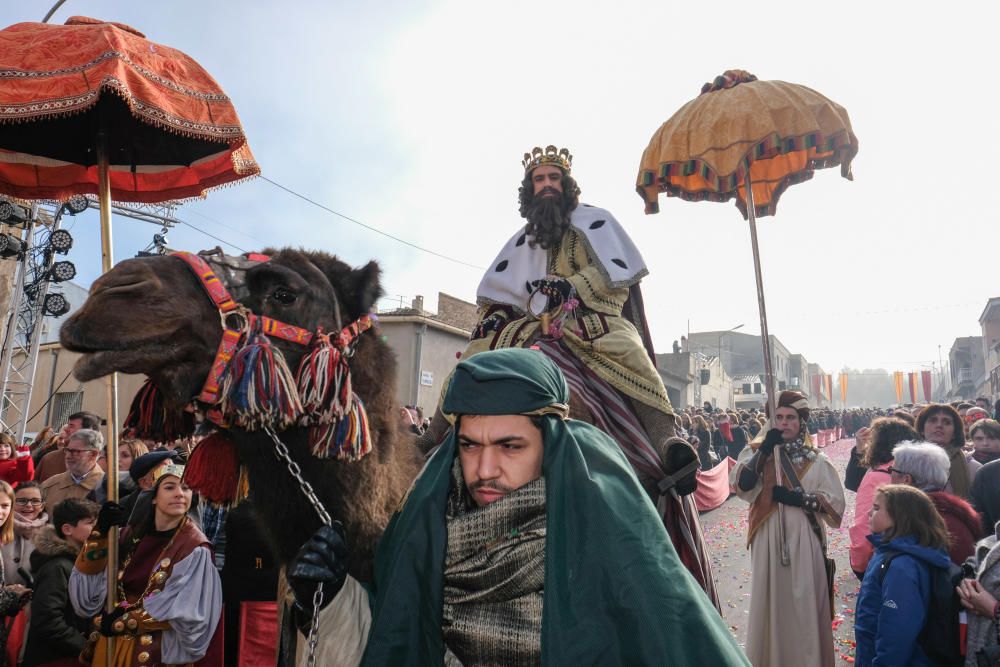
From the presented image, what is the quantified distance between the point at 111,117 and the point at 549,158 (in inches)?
95.2

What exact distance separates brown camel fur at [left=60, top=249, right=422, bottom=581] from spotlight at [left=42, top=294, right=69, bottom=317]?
1454 centimetres

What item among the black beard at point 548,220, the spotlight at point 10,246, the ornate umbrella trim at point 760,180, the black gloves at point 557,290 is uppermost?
the spotlight at point 10,246

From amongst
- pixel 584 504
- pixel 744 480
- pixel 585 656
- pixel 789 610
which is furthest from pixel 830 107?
pixel 585 656

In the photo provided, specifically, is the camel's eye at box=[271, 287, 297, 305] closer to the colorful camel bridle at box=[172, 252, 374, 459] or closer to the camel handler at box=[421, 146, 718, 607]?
the colorful camel bridle at box=[172, 252, 374, 459]

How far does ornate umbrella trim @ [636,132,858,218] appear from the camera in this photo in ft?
16.7

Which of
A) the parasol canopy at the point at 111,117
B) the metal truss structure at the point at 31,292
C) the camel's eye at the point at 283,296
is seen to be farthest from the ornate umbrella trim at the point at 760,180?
the metal truss structure at the point at 31,292

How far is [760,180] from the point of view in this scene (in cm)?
670

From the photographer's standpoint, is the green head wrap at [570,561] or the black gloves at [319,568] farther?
the black gloves at [319,568]

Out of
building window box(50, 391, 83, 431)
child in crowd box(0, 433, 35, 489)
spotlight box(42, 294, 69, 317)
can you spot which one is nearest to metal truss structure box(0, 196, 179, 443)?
spotlight box(42, 294, 69, 317)

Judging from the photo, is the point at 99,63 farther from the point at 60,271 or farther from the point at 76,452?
the point at 60,271

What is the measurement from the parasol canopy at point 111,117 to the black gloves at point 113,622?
2.51 meters

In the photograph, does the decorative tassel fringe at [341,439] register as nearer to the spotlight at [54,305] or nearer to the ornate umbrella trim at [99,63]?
the ornate umbrella trim at [99,63]

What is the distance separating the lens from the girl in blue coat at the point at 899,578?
4.04 m

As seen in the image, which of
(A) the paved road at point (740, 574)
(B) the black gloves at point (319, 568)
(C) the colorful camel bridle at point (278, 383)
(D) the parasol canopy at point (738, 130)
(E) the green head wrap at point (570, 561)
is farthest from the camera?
(A) the paved road at point (740, 574)
